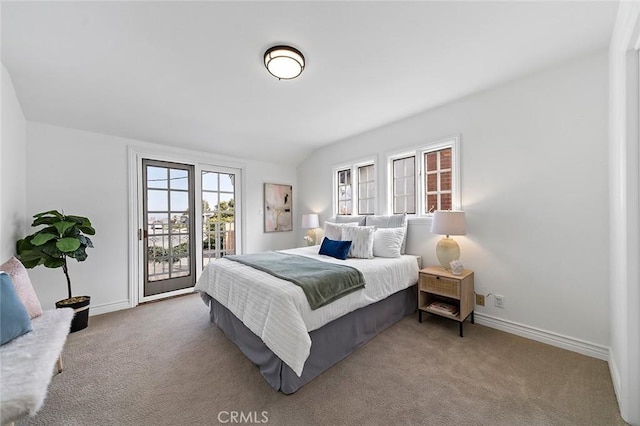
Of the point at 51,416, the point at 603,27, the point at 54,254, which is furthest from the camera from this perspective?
the point at 54,254

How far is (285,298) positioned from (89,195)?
10.1 feet

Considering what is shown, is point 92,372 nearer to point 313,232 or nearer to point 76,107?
point 76,107

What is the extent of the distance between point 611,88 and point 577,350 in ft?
7.23

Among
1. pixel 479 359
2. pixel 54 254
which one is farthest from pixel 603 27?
pixel 54 254

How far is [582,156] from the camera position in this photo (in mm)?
2100

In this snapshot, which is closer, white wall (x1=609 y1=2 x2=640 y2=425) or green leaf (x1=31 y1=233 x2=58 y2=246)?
Result: white wall (x1=609 y1=2 x2=640 y2=425)

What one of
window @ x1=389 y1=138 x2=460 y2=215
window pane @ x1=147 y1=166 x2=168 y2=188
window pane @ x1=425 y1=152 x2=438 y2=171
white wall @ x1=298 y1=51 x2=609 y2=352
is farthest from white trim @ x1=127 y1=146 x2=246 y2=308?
white wall @ x1=298 y1=51 x2=609 y2=352

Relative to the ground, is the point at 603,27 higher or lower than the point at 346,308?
higher

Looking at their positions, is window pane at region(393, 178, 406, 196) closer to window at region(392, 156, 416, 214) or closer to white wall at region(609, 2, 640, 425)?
window at region(392, 156, 416, 214)

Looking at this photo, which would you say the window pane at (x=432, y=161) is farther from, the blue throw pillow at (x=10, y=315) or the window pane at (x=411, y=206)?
the blue throw pillow at (x=10, y=315)

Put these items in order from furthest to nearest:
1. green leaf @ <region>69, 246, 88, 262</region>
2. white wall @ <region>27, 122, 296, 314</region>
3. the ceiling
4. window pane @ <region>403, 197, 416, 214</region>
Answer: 1. window pane @ <region>403, 197, 416, 214</region>
2. white wall @ <region>27, 122, 296, 314</region>
3. green leaf @ <region>69, 246, 88, 262</region>
4. the ceiling

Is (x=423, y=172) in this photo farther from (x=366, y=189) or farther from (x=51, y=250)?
(x=51, y=250)

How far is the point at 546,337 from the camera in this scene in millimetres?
2242

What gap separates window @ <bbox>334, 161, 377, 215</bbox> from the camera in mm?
3935
